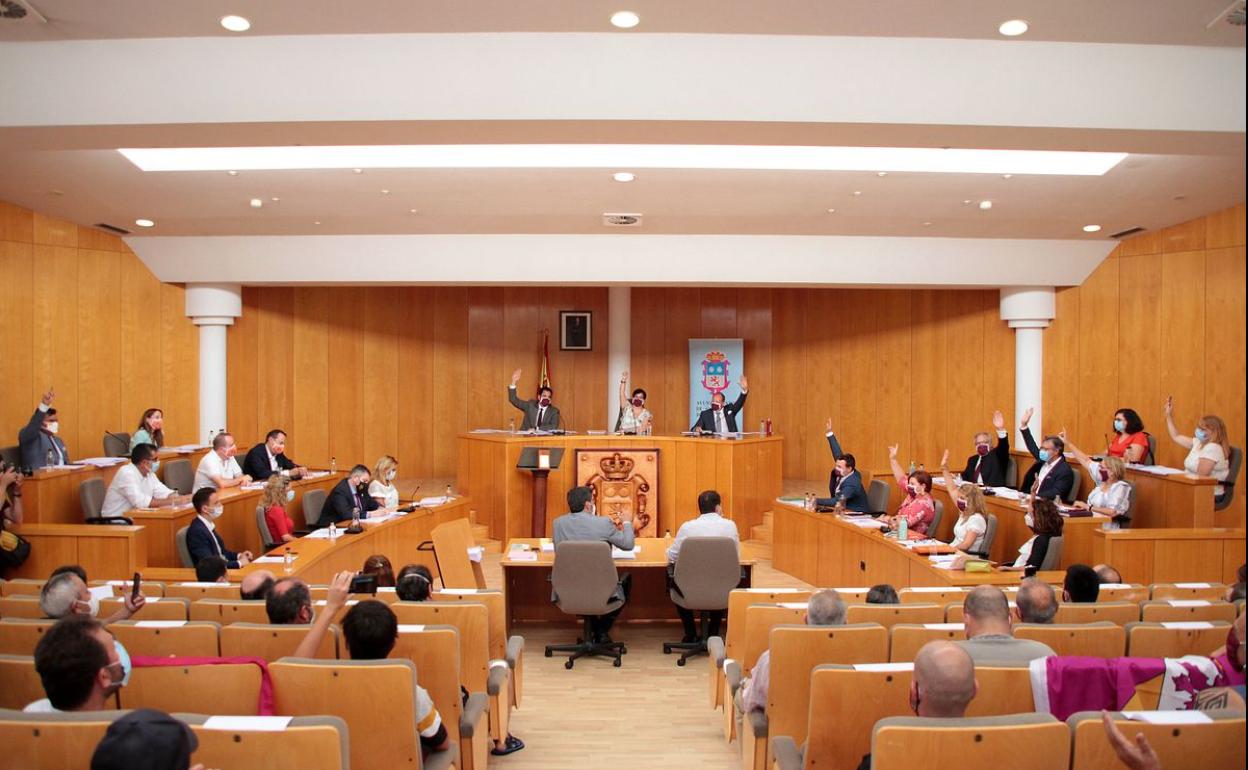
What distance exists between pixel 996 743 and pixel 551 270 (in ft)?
30.9

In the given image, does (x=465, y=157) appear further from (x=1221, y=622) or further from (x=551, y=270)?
(x=1221, y=622)

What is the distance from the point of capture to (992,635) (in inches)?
143

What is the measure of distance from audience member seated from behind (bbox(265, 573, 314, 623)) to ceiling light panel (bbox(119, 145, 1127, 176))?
15.9ft

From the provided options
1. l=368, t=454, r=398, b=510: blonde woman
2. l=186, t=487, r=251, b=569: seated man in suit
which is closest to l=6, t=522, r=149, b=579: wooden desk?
l=186, t=487, r=251, b=569: seated man in suit

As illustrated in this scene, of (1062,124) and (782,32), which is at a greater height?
(782,32)

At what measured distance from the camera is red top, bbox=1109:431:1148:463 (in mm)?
9133

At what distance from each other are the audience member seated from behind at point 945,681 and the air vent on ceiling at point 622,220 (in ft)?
25.2

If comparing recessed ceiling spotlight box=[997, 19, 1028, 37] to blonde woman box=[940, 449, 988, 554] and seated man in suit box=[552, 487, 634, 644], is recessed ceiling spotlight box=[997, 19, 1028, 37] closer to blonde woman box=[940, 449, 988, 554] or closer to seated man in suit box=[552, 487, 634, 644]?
blonde woman box=[940, 449, 988, 554]

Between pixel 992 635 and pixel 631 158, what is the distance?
17.8 feet

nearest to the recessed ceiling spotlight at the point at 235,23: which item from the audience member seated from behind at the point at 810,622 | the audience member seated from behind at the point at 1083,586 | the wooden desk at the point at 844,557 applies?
the audience member seated from behind at the point at 810,622

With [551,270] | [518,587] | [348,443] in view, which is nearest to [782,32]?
[518,587]

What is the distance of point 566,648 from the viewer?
6715 mm

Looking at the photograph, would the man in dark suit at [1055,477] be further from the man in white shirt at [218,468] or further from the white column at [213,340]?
the white column at [213,340]

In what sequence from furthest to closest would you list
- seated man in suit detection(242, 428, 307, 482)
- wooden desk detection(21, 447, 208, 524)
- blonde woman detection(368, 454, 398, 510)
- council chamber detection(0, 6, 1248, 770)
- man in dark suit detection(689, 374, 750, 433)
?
1. man in dark suit detection(689, 374, 750, 433)
2. seated man in suit detection(242, 428, 307, 482)
3. blonde woman detection(368, 454, 398, 510)
4. wooden desk detection(21, 447, 208, 524)
5. council chamber detection(0, 6, 1248, 770)
